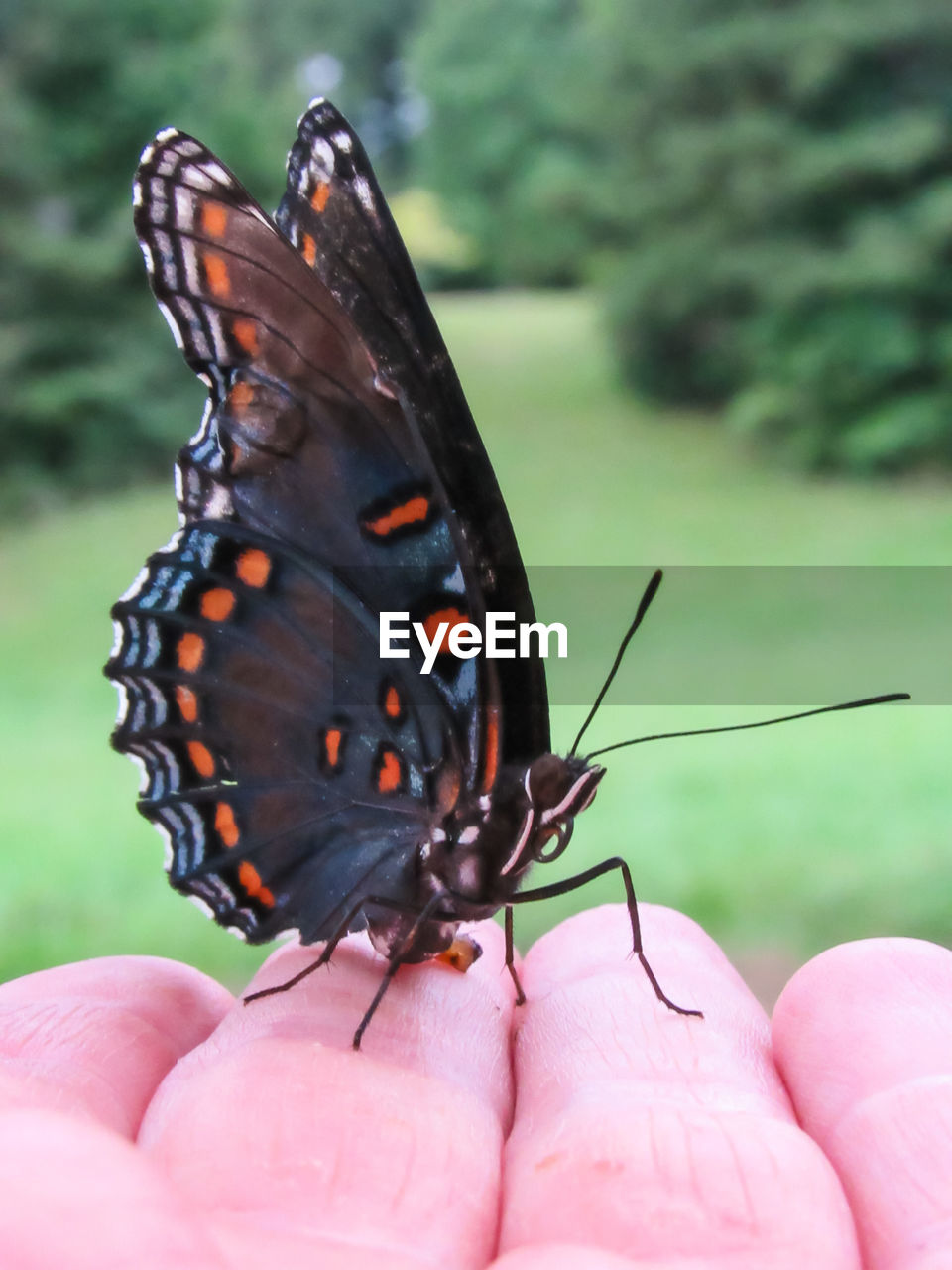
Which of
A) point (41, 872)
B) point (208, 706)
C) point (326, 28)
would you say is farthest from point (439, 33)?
point (208, 706)

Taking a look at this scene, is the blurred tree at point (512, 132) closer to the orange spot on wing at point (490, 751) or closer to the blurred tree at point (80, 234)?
the blurred tree at point (80, 234)

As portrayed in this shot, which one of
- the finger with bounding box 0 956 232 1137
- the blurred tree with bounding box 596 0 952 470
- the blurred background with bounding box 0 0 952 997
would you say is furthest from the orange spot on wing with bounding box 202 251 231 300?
the blurred tree with bounding box 596 0 952 470

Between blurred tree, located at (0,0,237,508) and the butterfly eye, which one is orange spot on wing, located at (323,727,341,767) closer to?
the butterfly eye

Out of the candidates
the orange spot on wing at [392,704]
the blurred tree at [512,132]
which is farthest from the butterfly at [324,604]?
the blurred tree at [512,132]

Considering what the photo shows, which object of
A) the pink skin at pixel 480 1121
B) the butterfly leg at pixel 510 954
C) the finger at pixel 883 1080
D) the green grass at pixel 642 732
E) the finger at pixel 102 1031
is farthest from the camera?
the green grass at pixel 642 732

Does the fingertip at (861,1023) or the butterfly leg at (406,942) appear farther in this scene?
the butterfly leg at (406,942)

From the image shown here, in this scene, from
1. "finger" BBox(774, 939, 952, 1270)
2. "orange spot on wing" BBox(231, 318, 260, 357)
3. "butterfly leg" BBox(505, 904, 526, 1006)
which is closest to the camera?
"finger" BBox(774, 939, 952, 1270)

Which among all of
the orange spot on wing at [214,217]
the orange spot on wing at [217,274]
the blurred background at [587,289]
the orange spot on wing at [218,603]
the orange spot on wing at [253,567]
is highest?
the blurred background at [587,289]

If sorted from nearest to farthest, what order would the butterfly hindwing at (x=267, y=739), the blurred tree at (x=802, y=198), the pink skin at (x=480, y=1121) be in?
1. the pink skin at (x=480, y=1121)
2. the butterfly hindwing at (x=267, y=739)
3. the blurred tree at (x=802, y=198)
